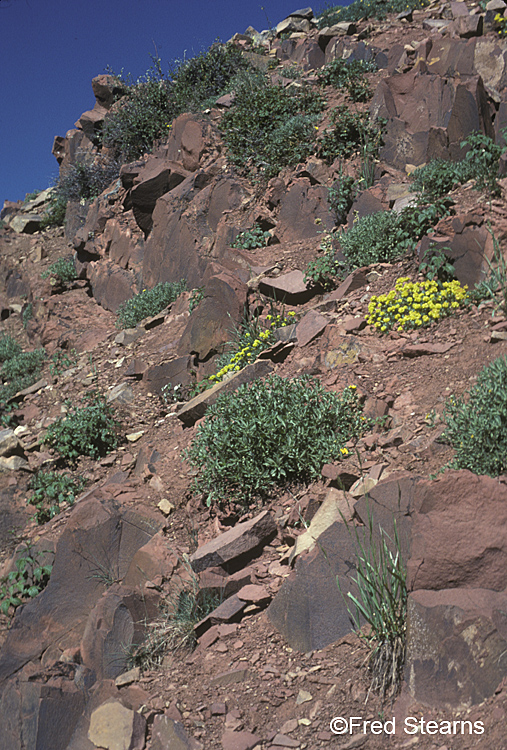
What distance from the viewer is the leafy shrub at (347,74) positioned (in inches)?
392

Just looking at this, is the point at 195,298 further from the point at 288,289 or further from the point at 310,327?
the point at 310,327

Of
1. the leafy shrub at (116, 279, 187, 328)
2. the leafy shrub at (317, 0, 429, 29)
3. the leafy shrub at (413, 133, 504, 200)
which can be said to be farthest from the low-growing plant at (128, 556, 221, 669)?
the leafy shrub at (317, 0, 429, 29)

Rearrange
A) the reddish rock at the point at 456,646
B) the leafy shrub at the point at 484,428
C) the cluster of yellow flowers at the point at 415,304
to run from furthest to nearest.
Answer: the cluster of yellow flowers at the point at 415,304 < the leafy shrub at the point at 484,428 < the reddish rock at the point at 456,646

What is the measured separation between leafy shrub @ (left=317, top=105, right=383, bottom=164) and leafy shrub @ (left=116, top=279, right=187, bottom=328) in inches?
123

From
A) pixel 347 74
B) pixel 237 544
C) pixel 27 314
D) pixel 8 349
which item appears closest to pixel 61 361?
pixel 8 349

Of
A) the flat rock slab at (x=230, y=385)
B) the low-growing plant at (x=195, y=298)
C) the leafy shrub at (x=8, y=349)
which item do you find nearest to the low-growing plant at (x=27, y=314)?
the leafy shrub at (x=8, y=349)

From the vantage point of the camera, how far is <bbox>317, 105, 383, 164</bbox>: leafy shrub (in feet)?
28.1

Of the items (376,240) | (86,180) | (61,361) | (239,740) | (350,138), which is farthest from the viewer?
(86,180)

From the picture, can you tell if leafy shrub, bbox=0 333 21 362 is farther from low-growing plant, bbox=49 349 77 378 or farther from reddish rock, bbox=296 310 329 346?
reddish rock, bbox=296 310 329 346

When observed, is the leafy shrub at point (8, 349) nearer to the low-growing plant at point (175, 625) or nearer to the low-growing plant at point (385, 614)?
the low-growing plant at point (175, 625)

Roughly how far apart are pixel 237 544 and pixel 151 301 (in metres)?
6.12

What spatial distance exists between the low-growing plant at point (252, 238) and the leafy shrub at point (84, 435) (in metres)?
3.34

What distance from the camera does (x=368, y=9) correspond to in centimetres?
1325

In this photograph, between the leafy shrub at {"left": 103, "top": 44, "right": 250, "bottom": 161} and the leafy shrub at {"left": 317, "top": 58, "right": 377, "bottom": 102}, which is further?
the leafy shrub at {"left": 103, "top": 44, "right": 250, "bottom": 161}
